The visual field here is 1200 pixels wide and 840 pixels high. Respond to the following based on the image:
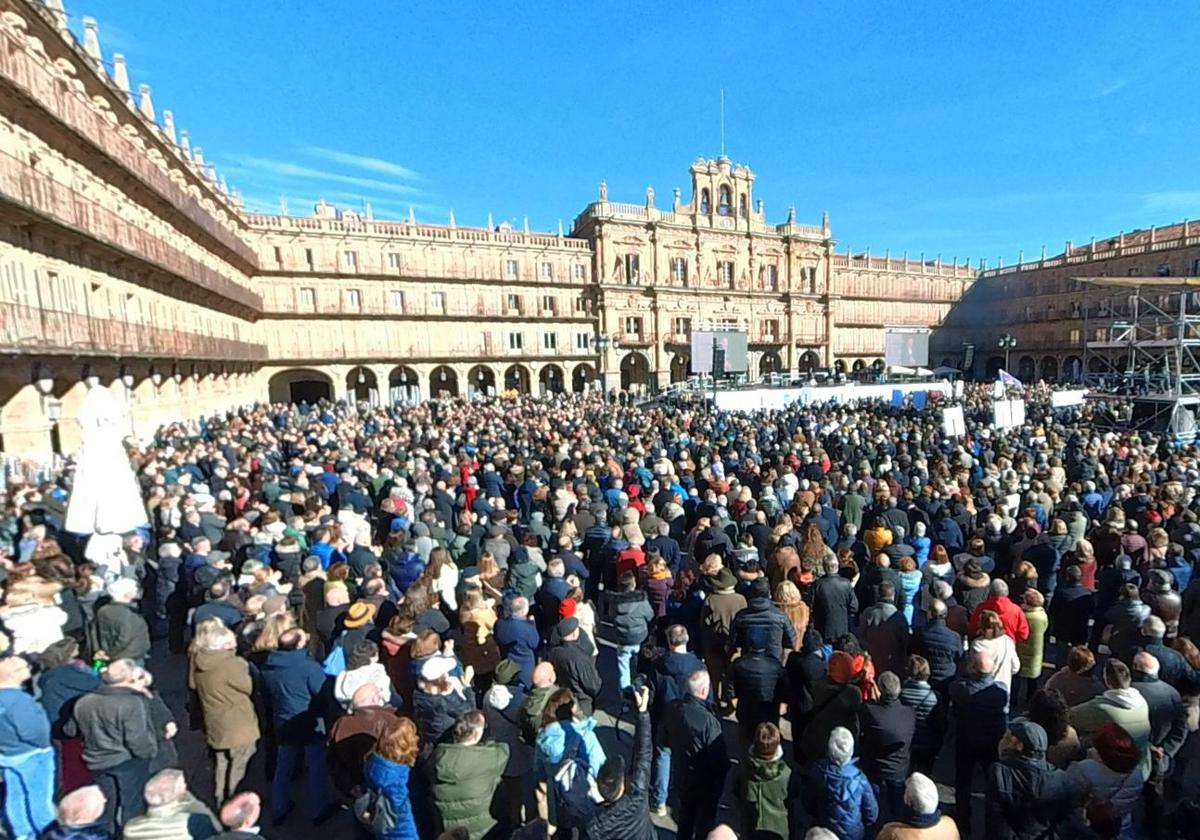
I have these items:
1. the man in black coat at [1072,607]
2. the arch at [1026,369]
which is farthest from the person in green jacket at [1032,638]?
the arch at [1026,369]

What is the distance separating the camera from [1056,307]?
48000 mm

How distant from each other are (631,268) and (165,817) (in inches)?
1626

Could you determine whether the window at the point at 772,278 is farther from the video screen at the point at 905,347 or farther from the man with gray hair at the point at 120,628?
the man with gray hair at the point at 120,628

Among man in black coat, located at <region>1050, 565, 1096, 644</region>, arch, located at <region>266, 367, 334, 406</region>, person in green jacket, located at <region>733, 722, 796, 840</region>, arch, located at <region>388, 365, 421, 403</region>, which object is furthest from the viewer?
arch, located at <region>388, 365, 421, 403</region>

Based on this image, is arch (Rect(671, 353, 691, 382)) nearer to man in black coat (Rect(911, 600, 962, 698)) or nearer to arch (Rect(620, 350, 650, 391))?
arch (Rect(620, 350, 650, 391))

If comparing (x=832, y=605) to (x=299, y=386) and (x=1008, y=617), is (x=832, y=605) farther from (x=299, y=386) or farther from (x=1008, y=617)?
(x=299, y=386)

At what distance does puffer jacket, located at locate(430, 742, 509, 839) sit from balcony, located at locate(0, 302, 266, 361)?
47.8 feet

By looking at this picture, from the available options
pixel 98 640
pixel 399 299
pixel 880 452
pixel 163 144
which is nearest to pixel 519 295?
pixel 399 299

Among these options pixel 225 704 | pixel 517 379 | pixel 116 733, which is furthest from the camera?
pixel 517 379

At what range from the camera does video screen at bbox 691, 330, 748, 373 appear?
28.9 m

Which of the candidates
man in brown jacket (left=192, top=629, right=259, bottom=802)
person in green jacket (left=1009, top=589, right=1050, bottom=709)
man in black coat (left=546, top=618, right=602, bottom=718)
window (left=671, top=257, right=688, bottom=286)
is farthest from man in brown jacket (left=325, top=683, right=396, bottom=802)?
window (left=671, top=257, right=688, bottom=286)

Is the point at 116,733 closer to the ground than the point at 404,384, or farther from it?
closer to the ground

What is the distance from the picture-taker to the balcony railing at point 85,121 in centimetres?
1385

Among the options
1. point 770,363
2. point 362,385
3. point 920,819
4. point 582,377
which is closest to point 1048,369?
point 770,363
